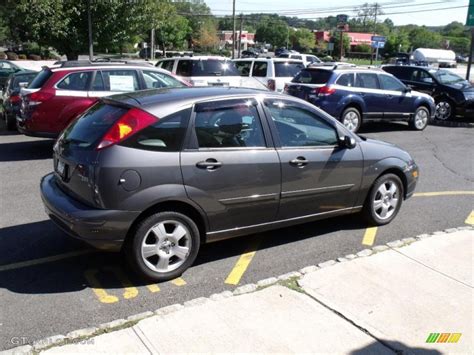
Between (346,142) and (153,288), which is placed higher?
(346,142)

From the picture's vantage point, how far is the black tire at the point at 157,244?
4.04 m

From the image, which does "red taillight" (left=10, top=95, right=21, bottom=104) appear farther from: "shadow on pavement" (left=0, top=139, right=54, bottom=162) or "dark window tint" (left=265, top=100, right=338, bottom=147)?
"dark window tint" (left=265, top=100, right=338, bottom=147)

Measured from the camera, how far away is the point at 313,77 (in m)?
12.7

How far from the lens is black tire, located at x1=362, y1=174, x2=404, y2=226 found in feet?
18.2

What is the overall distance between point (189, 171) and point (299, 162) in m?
1.20

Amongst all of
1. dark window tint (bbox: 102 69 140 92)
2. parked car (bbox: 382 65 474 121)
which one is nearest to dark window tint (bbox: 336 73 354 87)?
parked car (bbox: 382 65 474 121)

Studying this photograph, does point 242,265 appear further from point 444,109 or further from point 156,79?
point 444,109

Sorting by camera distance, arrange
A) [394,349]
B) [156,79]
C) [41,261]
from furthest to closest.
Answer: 1. [156,79]
2. [41,261]
3. [394,349]

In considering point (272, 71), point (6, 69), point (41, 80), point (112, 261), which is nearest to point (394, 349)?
point (112, 261)

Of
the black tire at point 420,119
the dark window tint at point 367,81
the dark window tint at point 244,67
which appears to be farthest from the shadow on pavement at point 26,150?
the black tire at point 420,119

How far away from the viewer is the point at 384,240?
5449mm

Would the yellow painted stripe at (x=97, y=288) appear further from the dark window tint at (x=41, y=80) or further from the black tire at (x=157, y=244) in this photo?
the dark window tint at (x=41, y=80)

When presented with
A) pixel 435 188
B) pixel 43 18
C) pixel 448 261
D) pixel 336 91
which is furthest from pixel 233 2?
pixel 448 261

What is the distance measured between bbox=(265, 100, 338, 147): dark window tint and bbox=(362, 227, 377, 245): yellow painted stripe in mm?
1153
